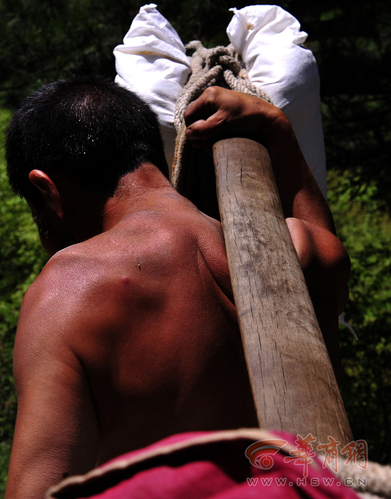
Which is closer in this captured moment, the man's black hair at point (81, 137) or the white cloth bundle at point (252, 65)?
the man's black hair at point (81, 137)

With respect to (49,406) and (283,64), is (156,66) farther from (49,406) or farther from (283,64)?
(49,406)

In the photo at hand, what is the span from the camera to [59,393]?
3.77 feet

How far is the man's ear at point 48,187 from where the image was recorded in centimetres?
167

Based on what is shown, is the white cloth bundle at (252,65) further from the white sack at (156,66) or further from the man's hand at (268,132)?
the man's hand at (268,132)

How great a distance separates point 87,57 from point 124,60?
5.13ft

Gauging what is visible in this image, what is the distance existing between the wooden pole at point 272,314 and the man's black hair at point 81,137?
322mm

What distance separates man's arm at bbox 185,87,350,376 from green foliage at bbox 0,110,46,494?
10.2ft

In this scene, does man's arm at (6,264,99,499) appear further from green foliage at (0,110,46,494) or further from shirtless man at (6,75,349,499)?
green foliage at (0,110,46,494)

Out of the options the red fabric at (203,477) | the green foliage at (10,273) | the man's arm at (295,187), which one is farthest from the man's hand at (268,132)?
the green foliage at (10,273)

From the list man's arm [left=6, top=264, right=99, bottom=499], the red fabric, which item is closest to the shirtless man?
man's arm [left=6, top=264, right=99, bottom=499]

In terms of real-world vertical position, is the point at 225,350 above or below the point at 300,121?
below

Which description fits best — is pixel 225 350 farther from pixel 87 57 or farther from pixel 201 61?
pixel 87 57

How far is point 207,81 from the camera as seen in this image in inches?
81.8

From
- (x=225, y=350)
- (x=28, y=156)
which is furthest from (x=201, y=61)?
(x=225, y=350)
